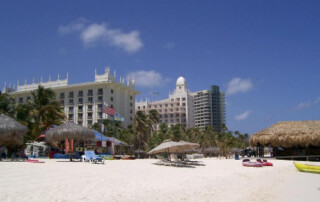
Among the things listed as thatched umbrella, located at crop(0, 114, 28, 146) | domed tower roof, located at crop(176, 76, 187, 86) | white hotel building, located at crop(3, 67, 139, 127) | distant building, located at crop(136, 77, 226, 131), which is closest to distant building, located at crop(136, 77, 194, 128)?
distant building, located at crop(136, 77, 226, 131)

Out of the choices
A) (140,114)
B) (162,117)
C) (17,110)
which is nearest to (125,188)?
(17,110)

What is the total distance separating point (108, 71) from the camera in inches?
2749

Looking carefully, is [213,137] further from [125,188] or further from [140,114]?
[125,188]

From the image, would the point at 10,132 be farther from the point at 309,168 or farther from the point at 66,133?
the point at 309,168

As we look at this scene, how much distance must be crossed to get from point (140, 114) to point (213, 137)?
22.6 meters

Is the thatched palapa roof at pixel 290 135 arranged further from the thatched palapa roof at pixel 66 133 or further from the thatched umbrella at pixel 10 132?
the thatched umbrella at pixel 10 132

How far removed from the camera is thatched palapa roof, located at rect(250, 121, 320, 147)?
99.7 feet

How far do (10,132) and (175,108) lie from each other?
87883 mm

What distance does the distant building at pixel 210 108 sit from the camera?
126m

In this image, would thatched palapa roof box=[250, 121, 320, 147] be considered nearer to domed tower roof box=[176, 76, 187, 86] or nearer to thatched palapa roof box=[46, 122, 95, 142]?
thatched palapa roof box=[46, 122, 95, 142]

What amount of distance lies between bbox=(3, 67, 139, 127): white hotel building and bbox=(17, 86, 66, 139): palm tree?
32.6m

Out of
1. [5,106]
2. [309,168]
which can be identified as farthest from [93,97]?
[309,168]

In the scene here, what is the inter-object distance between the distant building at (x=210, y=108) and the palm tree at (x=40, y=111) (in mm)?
93991

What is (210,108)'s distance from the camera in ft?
416
